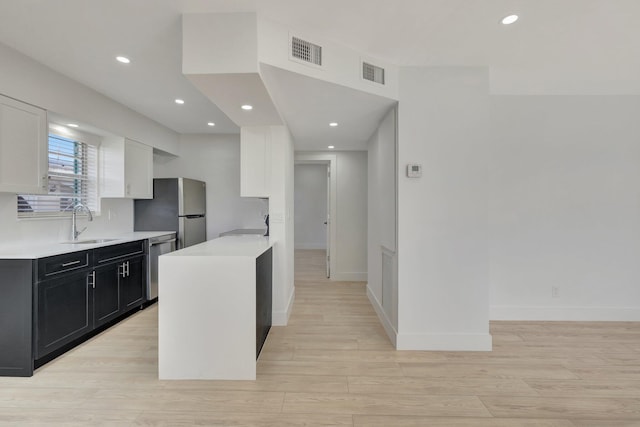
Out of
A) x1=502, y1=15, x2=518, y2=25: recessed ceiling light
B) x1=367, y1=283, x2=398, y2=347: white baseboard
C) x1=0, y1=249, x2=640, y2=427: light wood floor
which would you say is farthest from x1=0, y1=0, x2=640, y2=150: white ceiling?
x1=0, y1=249, x2=640, y2=427: light wood floor

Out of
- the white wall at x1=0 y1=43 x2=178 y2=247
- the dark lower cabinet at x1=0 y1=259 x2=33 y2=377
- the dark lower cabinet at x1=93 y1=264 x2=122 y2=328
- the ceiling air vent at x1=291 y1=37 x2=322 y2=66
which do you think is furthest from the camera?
the dark lower cabinet at x1=93 y1=264 x2=122 y2=328

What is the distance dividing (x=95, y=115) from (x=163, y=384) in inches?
115

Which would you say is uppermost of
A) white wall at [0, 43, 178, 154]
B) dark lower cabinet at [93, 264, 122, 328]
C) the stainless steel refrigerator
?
white wall at [0, 43, 178, 154]

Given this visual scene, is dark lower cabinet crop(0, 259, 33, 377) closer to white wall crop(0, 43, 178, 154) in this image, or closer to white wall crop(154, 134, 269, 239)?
white wall crop(0, 43, 178, 154)

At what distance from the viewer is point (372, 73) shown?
247 centimetres

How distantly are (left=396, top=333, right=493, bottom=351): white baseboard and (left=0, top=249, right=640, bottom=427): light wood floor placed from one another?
78 millimetres

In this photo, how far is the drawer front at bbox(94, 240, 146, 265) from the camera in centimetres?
290

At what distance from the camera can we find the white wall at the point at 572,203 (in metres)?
3.20

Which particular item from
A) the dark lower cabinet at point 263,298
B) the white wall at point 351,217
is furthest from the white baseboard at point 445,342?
the white wall at point 351,217

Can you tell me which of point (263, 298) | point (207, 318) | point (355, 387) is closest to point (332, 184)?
point (263, 298)

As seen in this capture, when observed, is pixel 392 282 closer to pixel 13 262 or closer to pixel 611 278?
pixel 611 278

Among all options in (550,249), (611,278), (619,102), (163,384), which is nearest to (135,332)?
(163,384)

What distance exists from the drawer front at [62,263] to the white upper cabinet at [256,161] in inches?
62.7

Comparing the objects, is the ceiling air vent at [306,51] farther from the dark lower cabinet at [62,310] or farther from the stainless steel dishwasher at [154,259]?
the stainless steel dishwasher at [154,259]
